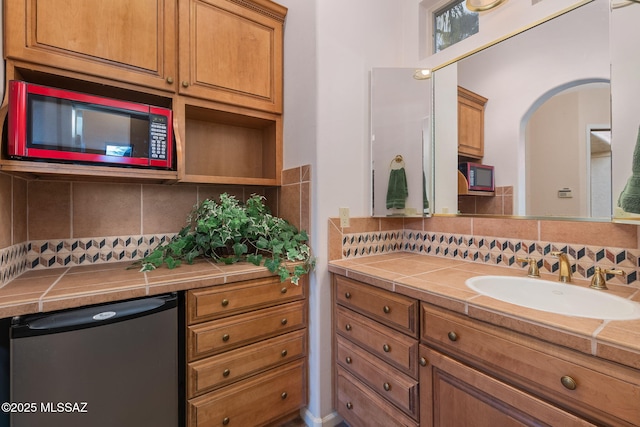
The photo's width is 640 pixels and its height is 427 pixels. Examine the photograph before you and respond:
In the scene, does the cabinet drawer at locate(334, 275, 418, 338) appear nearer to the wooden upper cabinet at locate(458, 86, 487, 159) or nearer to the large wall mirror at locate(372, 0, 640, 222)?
the large wall mirror at locate(372, 0, 640, 222)

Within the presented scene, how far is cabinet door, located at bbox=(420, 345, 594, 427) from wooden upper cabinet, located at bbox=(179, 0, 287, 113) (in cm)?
163

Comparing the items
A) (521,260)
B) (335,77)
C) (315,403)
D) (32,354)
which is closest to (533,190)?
(521,260)

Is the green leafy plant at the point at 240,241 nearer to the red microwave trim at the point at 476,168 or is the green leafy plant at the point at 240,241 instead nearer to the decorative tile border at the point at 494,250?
the decorative tile border at the point at 494,250

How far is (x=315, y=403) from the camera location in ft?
5.07

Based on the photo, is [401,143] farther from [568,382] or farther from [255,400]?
[255,400]

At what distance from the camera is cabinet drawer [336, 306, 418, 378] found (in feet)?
3.77

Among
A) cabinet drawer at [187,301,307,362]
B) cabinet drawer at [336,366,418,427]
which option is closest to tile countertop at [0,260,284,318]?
cabinet drawer at [187,301,307,362]

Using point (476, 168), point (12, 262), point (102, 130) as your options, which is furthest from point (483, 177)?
point (12, 262)

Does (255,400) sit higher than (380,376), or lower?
lower

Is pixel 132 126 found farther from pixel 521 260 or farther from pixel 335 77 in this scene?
pixel 521 260

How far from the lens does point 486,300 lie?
93cm

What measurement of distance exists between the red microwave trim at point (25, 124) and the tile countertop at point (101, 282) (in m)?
0.52

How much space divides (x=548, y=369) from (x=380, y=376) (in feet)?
2.30

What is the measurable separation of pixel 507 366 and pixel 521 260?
0.63m
